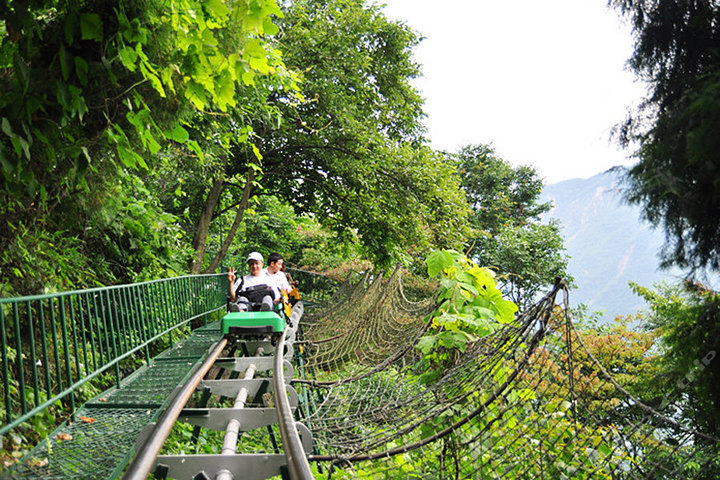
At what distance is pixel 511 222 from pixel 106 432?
22.5 metres

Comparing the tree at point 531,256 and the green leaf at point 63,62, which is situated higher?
the green leaf at point 63,62

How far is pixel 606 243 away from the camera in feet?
391

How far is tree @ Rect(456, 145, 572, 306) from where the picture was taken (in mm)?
19266

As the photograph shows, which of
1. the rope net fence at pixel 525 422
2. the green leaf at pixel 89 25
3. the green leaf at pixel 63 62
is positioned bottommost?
the rope net fence at pixel 525 422

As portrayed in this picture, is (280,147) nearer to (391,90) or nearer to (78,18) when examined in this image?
(391,90)

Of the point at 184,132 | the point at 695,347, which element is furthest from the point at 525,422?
the point at 184,132

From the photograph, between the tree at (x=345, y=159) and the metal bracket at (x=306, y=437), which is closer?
the metal bracket at (x=306, y=437)

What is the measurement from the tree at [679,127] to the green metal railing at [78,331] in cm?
181

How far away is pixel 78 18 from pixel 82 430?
1758 millimetres

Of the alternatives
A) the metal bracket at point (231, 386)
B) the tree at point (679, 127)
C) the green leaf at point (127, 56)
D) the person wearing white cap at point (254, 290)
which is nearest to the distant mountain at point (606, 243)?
the tree at point (679, 127)

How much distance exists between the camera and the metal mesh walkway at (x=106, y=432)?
5.63 ft

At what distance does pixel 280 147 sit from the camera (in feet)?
29.1

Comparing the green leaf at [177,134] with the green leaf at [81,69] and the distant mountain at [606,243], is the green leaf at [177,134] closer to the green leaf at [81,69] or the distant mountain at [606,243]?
the green leaf at [81,69]

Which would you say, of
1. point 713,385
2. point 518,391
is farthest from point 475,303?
point 713,385
